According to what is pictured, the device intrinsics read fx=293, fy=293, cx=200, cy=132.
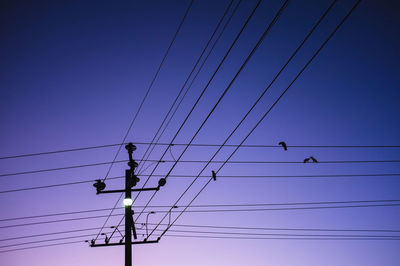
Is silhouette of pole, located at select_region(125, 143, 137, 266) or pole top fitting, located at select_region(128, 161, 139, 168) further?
pole top fitting, located at select_region(128, 161, 139, 168)

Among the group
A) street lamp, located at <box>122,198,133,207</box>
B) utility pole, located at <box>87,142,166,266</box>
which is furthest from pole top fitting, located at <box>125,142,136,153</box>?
street lamp, located at <box>122,198,133,207</box>

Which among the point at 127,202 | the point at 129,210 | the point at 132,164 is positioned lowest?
the point at 129,210

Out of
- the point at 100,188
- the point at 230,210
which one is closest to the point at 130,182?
the point at 100,188

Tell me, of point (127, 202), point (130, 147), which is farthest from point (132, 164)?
point (127, 202)

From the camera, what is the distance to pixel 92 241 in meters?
14.2

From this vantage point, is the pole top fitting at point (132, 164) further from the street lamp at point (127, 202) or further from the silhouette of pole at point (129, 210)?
the street lamp at point (127, 202)

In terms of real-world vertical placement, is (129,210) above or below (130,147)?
below

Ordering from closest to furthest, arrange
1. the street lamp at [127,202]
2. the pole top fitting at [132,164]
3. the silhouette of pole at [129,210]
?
the silhouette of pole at [129,210]
the street lamp at [127,202]
the pole top fitting at [132,164]

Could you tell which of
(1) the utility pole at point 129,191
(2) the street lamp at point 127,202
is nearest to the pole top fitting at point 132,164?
(1) the utility pole at point 129,191

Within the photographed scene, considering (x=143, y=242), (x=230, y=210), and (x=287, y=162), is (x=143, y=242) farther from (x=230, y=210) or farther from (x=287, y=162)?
(x=287, y=162)

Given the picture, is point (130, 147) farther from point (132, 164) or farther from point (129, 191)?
point (129, 191)

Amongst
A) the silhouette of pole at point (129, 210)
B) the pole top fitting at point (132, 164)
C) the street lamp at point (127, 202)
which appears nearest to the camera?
the silhouette of pole at point (129, 210)

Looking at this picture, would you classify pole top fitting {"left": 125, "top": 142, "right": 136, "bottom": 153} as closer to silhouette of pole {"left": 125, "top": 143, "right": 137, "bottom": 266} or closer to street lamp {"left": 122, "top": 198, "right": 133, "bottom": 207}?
silhouette of pole {"left": 125, "top": 143, "right": 137, "bottom": 266}

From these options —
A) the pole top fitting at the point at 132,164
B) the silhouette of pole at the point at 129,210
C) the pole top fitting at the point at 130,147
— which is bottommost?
the silhouette of pole at the point at 129,210
